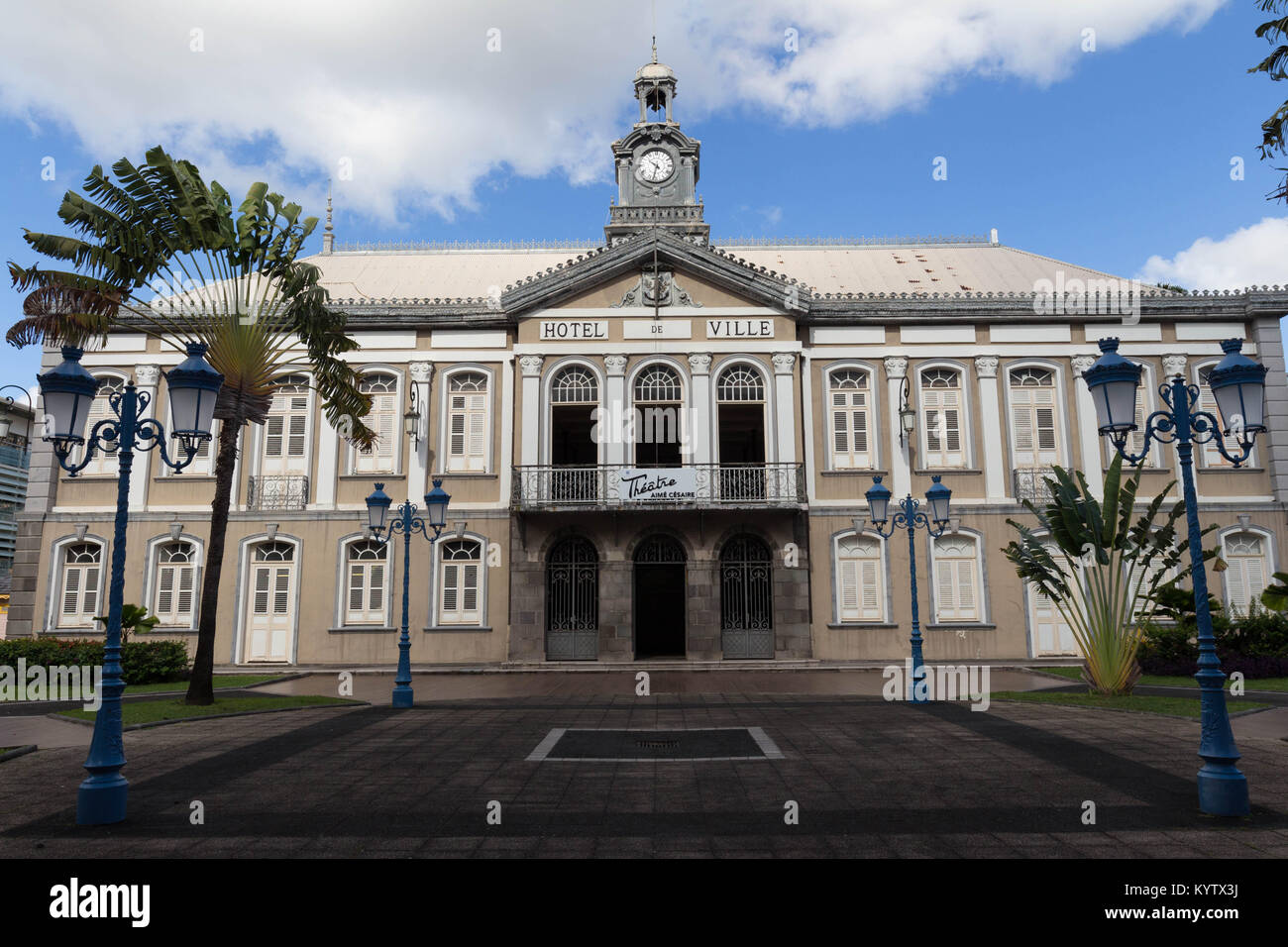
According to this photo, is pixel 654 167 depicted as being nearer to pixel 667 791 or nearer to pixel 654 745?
pixel 654 745

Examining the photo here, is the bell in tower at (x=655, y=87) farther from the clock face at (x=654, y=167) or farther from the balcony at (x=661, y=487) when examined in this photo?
the balcony at (x=661, y=487)

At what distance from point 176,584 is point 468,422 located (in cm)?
893

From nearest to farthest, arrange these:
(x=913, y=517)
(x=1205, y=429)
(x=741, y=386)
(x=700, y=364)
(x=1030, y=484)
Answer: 1. (x=1205, y=429)
2. (x=913, y=517)
3. (x=1030, y=484)
4. (x=700, y=364)
5. (x=741, y=386)

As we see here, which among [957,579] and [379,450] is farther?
[379,450]

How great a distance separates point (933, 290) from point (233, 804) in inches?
900

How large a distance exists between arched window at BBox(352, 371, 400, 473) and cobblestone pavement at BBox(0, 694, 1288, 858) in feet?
35.9

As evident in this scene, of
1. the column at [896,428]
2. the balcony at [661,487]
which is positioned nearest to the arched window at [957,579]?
the column at [896,428]

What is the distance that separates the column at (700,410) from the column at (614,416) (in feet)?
5.28

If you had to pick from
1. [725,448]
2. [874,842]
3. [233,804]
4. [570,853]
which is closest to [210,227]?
[233,804]

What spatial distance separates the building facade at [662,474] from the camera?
21500 mm

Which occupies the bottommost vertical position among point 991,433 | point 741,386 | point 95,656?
point 95,656

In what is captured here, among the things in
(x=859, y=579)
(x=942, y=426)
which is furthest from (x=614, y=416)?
(x=942, y=426)

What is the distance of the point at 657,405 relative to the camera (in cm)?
2242

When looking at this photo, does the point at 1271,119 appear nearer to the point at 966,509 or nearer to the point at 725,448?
the point at 966,509
